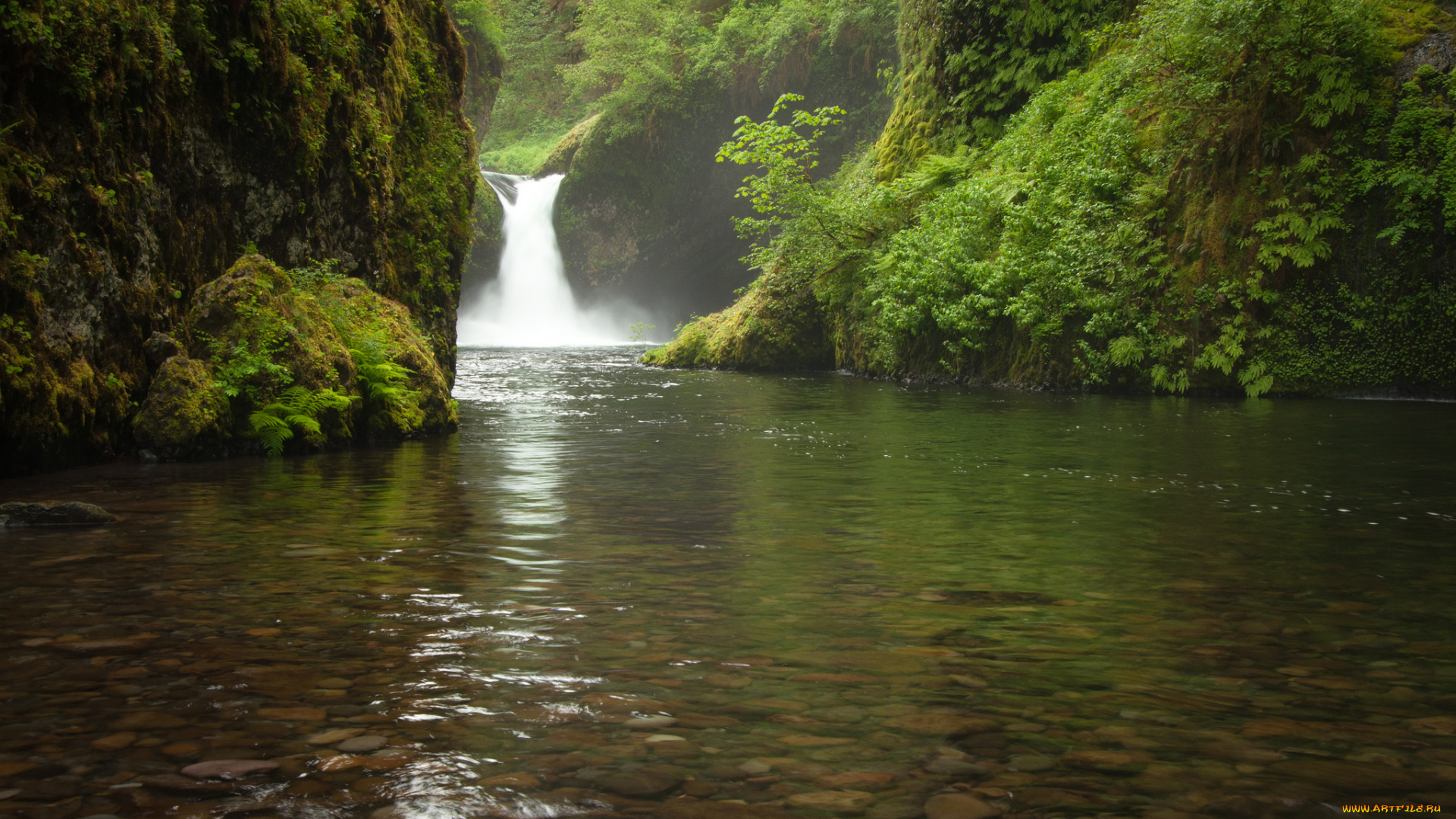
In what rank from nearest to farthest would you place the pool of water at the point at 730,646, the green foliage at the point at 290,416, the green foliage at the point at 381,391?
the pool of water at the point at 730,646, the green foliage at the point at 290,416, the green foliage at the point at 381,391

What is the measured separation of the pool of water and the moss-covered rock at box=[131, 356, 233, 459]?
665 millimetres

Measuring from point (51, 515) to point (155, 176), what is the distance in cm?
428

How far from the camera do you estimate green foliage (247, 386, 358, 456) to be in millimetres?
9320

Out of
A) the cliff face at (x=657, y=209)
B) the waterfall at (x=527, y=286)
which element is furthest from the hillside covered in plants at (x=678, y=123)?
the waterfall at (x=527, y=286)

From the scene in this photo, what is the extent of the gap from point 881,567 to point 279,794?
3.10m

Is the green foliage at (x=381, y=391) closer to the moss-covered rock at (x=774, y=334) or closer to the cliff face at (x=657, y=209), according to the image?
the moss-covered rock at (x=774, y=334)

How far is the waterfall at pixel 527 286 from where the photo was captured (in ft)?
152

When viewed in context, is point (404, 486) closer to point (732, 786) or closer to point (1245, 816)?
point (732, 786)

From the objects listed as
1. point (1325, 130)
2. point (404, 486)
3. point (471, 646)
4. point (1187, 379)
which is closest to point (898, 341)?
point (1187, 379)

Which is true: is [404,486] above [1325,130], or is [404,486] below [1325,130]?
below

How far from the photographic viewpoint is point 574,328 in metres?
48.3

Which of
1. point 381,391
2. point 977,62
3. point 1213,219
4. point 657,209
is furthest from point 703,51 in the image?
point 381,391

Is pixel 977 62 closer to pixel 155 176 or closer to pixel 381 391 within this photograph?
pixel 381 391

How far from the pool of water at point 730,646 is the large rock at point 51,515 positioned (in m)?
0.16
